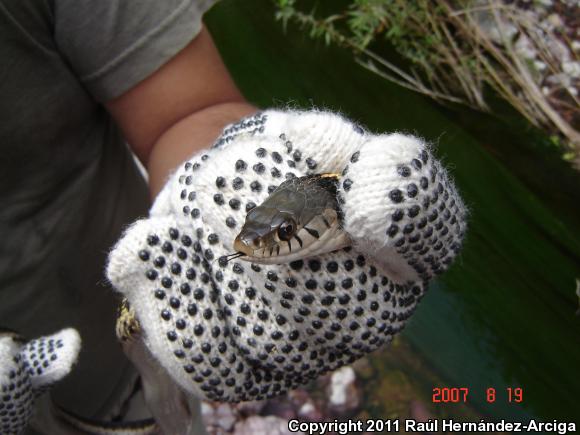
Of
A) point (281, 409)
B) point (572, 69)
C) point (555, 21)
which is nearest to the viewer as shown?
point (281, 409)

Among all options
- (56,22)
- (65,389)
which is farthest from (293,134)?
(65,389)

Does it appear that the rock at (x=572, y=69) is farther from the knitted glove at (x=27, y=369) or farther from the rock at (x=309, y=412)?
the knitted glove at (x=27, y=369)

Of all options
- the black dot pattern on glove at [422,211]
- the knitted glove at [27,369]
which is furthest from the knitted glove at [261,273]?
the knitted glove at [27,369]

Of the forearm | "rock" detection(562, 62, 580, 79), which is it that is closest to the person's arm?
the forearm

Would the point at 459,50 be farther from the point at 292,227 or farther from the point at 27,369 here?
the point at 27,369

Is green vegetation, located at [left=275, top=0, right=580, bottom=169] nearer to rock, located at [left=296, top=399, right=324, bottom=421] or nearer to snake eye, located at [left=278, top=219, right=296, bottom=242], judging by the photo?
rock, located at [left=296, top=399, right=324, bottom=421]

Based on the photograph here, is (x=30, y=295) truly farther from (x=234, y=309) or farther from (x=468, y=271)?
(x=468, y=271)

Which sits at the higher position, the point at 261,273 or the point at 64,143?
the point at 64,143
